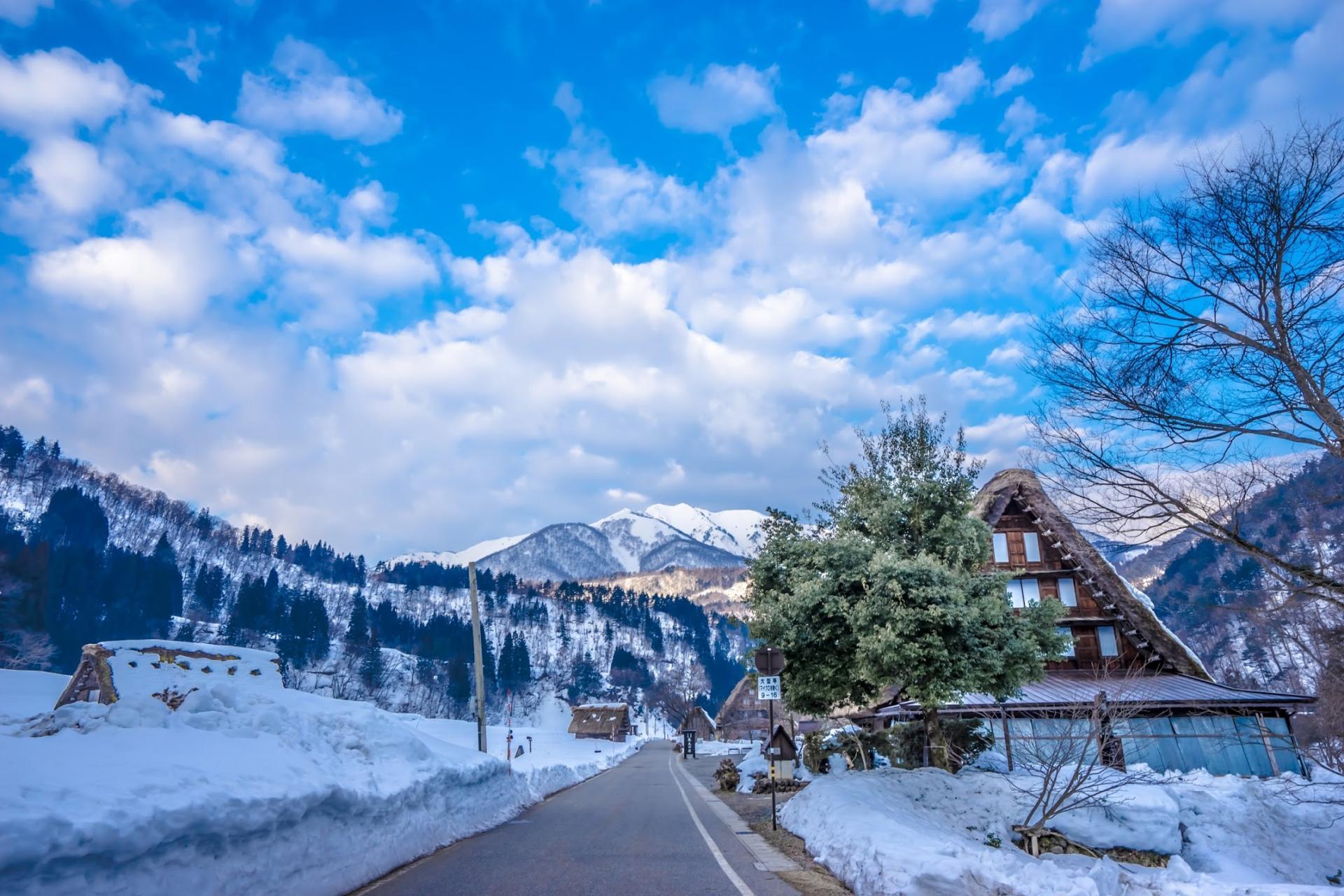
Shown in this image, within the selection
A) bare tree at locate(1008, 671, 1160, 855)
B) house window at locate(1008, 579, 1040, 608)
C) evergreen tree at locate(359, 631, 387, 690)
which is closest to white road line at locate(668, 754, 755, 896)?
bare tree at locate(1008, 671, 1160, 855)

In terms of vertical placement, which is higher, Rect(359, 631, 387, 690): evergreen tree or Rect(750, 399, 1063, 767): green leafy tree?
Rect(750, 399, 1063, 767): green leafy tree

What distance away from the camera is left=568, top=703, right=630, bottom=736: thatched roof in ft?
319

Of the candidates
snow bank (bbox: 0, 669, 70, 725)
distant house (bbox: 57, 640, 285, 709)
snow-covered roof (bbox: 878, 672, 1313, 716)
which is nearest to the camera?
distant house (bbox: 57, 640, 285, 709)

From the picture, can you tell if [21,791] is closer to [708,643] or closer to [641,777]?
[641,777]

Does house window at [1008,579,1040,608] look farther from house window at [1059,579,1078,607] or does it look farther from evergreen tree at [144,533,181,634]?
evergreen tree at [144,533,181,634]

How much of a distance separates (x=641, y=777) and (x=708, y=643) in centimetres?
17191

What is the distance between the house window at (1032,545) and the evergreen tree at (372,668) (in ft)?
304

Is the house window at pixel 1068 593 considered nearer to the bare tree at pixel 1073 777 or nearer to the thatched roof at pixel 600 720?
the bare tree at pixel 1073 777

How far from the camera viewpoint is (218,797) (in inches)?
231

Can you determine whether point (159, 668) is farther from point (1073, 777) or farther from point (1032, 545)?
point (1032, 545)

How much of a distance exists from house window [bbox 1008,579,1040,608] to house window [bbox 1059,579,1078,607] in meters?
0.77

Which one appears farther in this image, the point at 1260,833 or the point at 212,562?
the point at 212,562

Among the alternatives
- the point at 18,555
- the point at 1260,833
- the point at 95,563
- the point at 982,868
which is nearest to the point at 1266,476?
the point at 982,868

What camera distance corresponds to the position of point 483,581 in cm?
18725
